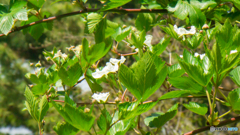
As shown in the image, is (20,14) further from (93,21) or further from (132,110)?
(132,110)

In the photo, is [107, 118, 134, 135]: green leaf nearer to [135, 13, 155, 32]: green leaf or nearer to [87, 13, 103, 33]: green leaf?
[87, 13, 103, 33]: green leaf

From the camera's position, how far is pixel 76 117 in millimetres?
398

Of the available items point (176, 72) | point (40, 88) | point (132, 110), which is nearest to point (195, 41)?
point (176, 72)

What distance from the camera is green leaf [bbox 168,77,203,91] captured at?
1.62 feet

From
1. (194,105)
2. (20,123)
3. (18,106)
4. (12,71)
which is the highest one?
(194,105)

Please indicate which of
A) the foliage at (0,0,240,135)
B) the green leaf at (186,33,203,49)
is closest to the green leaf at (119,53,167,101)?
the foliage at (0,0,240,135)

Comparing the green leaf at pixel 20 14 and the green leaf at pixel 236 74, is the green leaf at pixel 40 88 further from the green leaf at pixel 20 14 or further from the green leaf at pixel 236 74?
the green leaf at pixel 236 74

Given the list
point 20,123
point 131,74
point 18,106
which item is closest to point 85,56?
point 131,74

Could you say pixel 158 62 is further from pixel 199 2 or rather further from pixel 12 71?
pixel 12 71

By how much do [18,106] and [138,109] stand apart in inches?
259

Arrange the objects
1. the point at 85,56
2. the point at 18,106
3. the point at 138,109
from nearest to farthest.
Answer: the point at 138,109, the point at 85,56, the point at 18,106

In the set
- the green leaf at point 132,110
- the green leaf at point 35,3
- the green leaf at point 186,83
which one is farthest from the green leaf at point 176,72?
the green leaf at point 35,3

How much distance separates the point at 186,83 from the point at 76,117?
0.79 feet

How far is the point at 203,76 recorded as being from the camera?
1.54 ft
